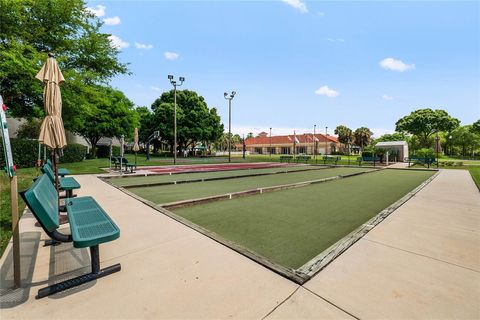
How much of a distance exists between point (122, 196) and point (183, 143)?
41.0 meters

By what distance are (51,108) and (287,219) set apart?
16.9 feet

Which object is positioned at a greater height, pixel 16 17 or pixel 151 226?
pixel 16 17

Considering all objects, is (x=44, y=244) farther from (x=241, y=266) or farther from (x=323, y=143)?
(x=323, y=143)

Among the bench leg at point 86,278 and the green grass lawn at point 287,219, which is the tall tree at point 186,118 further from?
the bench leg at point 86,278

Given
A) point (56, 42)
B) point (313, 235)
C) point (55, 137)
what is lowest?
point (313, 235)

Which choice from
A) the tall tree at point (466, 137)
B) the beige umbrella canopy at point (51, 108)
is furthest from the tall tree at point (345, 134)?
the beige umbrella canopy at point (51, 108)

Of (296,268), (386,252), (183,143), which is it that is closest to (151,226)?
(296,268)

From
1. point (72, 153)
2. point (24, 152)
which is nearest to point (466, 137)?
point (72, 153)

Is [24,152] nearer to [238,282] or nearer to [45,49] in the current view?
[45,49]

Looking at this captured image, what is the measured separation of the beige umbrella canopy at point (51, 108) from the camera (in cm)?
397

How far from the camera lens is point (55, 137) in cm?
405

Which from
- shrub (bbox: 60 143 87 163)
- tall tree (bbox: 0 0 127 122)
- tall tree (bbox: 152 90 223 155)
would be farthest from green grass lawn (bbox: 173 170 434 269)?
tall tree (bbox: 152 90 223 155)

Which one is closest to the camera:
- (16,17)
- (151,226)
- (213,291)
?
(213,291)

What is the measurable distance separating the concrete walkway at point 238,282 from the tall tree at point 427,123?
67403 mm
